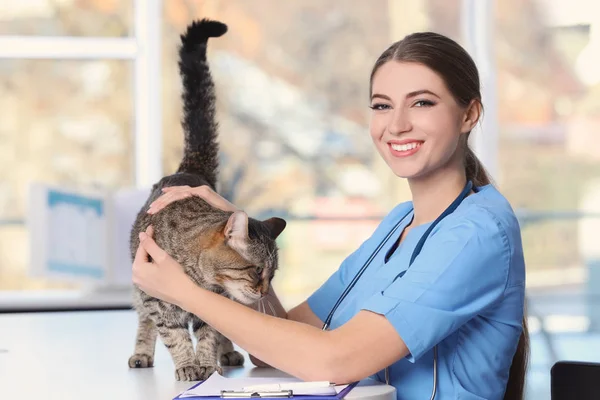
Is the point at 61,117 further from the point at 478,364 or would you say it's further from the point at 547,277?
the point at 478,364

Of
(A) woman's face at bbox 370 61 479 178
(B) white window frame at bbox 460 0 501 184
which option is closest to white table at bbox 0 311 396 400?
(A) woman's face at bbox 370 61 479 178

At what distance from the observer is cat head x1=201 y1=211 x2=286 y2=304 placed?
1.61 meters

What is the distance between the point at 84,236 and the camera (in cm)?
309

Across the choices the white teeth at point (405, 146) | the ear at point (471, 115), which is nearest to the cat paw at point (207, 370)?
the white teeth at point (405, 146)

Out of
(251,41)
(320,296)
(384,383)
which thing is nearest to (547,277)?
(251,41)

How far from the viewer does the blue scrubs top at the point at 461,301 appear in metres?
1.27

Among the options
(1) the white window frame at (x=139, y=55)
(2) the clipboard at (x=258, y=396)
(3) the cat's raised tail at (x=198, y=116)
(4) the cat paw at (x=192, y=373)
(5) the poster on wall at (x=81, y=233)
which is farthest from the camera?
(1) the white window frame at (x=139, y=55)

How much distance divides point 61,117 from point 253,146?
4.06 ft

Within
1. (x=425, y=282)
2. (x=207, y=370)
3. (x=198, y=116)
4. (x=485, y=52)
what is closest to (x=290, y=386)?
(x=425, y=282)

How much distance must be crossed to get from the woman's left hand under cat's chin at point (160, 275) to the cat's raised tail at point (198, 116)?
56cm

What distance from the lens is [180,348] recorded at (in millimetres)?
1579

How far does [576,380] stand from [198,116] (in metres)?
1.07

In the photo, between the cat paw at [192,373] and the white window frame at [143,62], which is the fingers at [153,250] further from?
the white window frame at [143,62]

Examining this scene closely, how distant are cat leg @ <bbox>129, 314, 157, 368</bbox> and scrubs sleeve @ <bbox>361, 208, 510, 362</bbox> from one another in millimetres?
622
